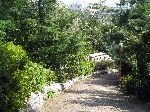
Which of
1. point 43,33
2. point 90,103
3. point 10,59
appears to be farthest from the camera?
point 43,33

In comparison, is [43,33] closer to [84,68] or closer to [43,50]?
[43,50]

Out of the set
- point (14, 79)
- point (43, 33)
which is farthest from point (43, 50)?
point (14, 79)

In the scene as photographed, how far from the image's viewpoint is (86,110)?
14.6m

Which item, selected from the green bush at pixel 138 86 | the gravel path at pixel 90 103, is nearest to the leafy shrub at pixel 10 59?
the gravel path at pixel 90 103

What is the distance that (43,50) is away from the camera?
20641 mm

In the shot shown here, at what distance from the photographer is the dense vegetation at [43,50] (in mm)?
13977

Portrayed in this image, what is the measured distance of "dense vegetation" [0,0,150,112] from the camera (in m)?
14.0

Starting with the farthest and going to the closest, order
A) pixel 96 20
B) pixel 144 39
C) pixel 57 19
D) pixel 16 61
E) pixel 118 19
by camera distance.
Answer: pixel 96 20 → pixel 118 19 → pixel 57 19 → pixel 144 39 → pixel 16 61

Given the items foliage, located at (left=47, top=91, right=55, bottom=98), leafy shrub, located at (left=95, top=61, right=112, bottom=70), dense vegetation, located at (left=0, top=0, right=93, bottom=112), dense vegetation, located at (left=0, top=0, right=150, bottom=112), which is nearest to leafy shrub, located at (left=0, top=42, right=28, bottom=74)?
dense vegetation, located at (left=0, top=0, right=150, bottom=112)

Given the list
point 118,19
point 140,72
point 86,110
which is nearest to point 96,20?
point 118,19

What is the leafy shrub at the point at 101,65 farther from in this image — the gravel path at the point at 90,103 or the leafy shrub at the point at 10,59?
the leafy shrub at the point at 10,59

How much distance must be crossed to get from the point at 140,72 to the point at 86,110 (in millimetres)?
4975

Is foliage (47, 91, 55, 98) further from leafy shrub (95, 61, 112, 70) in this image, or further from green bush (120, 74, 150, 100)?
leafy shrub (95, 61, 112, 70)

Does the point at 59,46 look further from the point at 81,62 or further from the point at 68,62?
the point at 81,62
